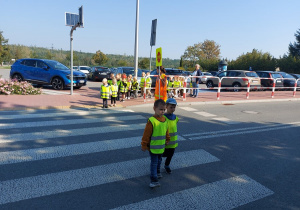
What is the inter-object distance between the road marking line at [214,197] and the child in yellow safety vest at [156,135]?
40cm

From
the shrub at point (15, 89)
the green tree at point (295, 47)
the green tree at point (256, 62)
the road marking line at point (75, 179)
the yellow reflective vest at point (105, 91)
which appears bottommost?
the road marking line at point (75, 179)

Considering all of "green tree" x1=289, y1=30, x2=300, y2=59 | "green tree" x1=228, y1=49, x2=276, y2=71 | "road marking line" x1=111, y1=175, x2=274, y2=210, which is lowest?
"road marking line" x1=111, y1=175, x2=274, y2=210

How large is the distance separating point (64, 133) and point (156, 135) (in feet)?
11.0

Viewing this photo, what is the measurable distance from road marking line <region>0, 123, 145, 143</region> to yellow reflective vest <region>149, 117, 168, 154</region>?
2986 mm

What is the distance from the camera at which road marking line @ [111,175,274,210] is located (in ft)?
10.2

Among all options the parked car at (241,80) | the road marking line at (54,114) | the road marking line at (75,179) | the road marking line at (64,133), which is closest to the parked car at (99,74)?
the parked car at (241,80)

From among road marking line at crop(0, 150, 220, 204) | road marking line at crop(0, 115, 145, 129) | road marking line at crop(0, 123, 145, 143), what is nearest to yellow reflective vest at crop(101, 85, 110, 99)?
road marking line at crop(0, 115, 145, 129)

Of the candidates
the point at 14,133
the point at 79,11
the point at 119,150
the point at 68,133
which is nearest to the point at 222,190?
the point at 119,150

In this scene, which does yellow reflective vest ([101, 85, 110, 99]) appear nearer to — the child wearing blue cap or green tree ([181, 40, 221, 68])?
the child wearing blue cap

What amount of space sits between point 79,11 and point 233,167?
1022 centimetres

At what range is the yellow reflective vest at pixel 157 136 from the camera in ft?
11.2

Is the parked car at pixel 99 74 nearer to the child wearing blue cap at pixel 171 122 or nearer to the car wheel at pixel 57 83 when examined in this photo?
the car wheel at pixel 57 83

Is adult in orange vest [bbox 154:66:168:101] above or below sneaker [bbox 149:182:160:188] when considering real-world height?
above

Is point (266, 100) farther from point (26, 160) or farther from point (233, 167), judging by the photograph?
point (26, 160)
